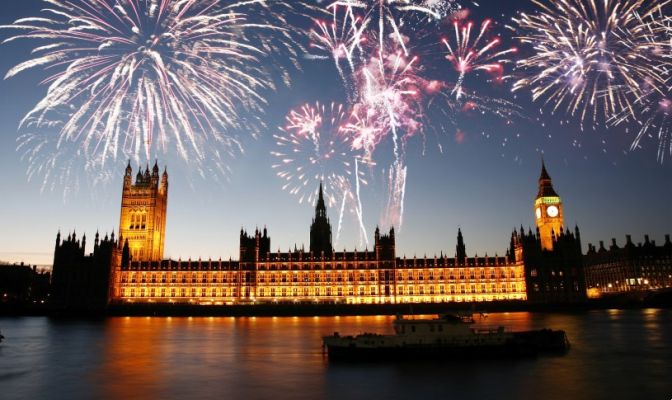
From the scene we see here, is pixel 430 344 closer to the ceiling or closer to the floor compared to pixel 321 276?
closer to the floor

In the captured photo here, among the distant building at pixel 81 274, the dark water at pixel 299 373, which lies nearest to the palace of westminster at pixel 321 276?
the distant building at pixel 81 274

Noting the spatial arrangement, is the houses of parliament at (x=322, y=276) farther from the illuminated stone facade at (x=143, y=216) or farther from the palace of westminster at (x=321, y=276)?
the illuminated stone facade at (x=143, y=216)

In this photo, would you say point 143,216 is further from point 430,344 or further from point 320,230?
point 430,344

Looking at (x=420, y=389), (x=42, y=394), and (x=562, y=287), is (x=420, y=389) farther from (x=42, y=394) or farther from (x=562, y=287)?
(x=562, y=287)

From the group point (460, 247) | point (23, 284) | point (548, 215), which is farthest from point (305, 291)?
point (23, 284)

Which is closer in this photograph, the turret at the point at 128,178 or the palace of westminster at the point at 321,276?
the palace of westminster at the point at 321,276

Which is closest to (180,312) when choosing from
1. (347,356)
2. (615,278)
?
(347,356)
